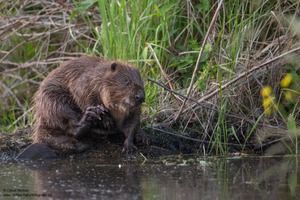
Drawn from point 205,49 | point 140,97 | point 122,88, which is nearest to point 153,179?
point 140,97

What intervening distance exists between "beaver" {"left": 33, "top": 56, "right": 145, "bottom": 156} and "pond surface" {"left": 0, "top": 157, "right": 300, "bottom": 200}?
0.75 feet

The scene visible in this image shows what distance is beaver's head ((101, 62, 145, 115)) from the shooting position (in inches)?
188

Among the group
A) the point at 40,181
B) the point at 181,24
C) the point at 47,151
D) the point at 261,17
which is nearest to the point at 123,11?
the point at 181,24

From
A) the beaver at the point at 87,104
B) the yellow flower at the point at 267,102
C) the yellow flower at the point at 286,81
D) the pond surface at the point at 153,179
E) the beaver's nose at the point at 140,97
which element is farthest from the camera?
the yellow flower at the point at 286,81

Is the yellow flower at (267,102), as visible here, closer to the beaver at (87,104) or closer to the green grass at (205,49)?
the green grass at (205,49)

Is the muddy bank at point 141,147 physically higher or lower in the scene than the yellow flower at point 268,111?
lower

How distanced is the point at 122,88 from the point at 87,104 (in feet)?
0.96

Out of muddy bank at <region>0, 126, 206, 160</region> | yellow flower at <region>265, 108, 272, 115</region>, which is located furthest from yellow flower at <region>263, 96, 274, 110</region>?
muddy bank at <region>0, 126, 206, 160</region>

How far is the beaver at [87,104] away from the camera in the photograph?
4.83m

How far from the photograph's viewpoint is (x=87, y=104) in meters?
4.95

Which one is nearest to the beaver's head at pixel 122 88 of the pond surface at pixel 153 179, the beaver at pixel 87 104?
the beaver at pixel 87 104

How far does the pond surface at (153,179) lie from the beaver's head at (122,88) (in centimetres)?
39

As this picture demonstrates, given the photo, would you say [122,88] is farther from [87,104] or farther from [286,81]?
[286,81]

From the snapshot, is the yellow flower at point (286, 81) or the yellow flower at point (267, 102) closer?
the yellow flower at point (267, 102)
